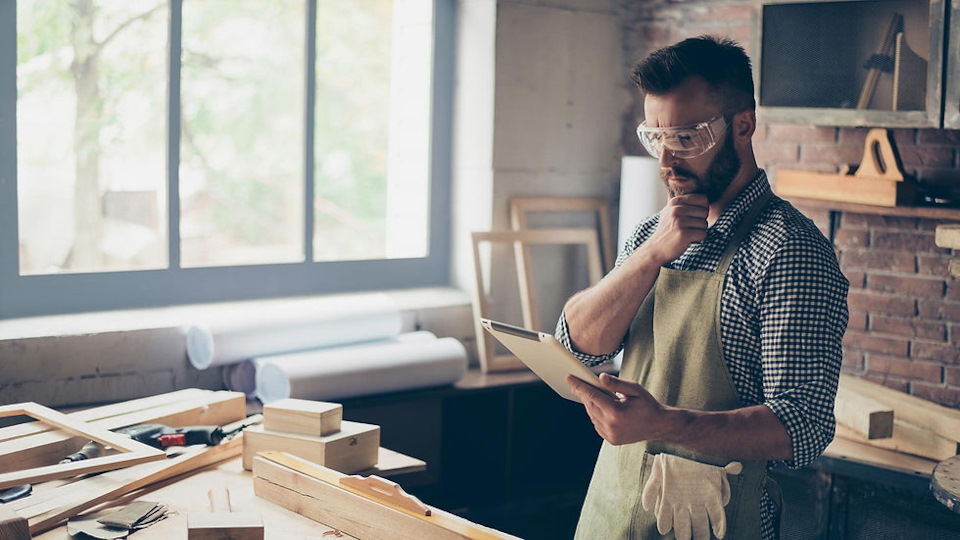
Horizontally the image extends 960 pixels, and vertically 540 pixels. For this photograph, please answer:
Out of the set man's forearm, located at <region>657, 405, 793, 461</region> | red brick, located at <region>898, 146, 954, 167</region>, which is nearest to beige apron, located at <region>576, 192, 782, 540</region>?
man's forearm, located at <region>657, 405, 793, 461</region>

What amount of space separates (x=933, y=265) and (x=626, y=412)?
2012mm

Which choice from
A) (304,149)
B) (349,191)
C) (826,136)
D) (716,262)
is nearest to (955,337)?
(826,136)

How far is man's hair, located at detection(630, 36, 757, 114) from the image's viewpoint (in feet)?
6.75

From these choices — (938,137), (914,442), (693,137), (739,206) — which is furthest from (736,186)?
(938,137)

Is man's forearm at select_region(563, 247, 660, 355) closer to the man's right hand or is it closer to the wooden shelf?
the man's right hand

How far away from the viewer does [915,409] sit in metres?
3.17

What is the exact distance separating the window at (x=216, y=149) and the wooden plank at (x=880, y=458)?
1909 millimetres

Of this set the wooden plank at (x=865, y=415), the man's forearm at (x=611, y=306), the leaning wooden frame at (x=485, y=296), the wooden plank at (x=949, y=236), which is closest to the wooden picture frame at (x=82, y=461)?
the man's forearm at (x=611, y=306)

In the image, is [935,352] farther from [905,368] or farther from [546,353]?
[546,353]

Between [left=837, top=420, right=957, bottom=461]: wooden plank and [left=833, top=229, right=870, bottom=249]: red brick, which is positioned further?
[left=833, top=229, right=870, bottom=249]: red brick

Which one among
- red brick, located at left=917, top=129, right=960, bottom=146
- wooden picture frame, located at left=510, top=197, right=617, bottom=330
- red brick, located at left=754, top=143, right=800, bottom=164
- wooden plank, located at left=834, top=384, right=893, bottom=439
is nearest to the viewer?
wooden plank, located at left=834, top=384, right=893, bottom=439

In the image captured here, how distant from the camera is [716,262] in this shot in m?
2.09

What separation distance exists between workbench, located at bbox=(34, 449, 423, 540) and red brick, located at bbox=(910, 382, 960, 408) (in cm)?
196

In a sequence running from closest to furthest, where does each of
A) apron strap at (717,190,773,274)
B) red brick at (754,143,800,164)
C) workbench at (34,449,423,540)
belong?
workbench at (34,449,423,540) < apron strap at (717,190,773,274) < red brick at (754,143,800,164)
